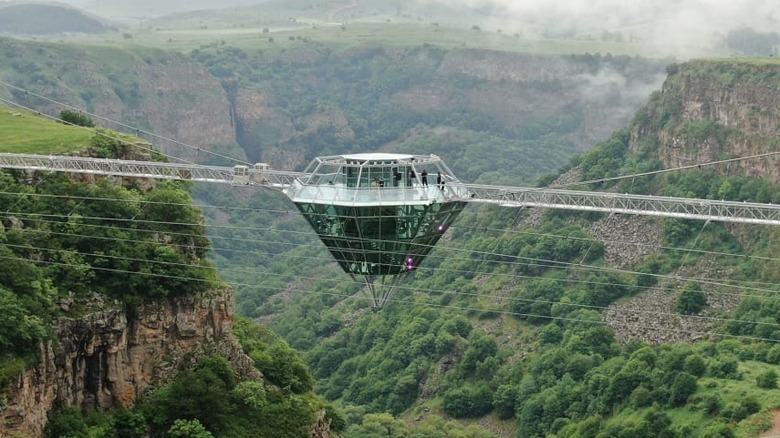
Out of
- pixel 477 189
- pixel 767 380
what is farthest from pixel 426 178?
pixel 767 380

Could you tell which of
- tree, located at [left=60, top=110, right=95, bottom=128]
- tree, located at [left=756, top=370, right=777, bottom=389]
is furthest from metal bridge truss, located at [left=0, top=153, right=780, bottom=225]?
tree, located at [left=756, top=370, right=777, bottom=389]

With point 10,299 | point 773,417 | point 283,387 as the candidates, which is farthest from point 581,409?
point 10,299

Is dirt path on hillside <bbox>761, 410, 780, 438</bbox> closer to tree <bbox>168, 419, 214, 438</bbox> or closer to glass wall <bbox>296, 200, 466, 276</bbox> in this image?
glass wall <bbox>296, 200, 466, 276</bbox>

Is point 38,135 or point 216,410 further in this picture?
point 38,135

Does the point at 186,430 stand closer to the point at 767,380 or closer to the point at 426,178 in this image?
the point at 426,178

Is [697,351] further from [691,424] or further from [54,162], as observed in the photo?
[54,162]

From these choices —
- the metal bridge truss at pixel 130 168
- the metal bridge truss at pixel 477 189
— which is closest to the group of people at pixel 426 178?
the metal bridge truss at pixel 477 189
